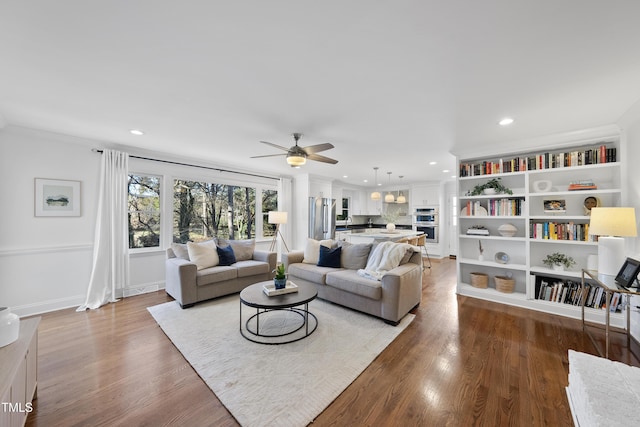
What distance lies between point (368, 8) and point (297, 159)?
184 cm

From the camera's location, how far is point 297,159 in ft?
9.95

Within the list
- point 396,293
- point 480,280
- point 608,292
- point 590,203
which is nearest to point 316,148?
point 396,293

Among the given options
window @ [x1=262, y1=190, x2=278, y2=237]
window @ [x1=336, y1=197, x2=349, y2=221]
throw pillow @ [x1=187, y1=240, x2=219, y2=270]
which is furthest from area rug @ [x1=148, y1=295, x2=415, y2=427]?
window @ [x1=336, y1=197, x2=349, y2=221]

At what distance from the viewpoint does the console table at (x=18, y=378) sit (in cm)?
122

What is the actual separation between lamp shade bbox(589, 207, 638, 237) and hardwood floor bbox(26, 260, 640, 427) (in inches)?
46.3

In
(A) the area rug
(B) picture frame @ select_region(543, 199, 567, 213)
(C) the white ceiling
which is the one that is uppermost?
(C) the white ceiling

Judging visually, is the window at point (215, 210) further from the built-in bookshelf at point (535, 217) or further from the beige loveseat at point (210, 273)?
the built-in bookshelf at point (535, 217)

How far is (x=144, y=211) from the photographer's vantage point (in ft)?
14.3

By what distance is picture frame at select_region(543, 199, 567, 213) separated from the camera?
11.5 feet

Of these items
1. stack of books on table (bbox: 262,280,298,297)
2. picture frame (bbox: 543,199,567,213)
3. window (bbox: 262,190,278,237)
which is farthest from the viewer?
window (bbox: 262,190,278,237)

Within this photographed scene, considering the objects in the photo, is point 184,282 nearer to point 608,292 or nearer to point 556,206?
point 608,292

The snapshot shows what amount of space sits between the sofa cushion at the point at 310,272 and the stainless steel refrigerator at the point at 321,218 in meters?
2.59

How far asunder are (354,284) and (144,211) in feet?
12.7

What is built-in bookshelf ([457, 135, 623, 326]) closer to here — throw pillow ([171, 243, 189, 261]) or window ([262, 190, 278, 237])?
window ([262, 190, 278, 237])
